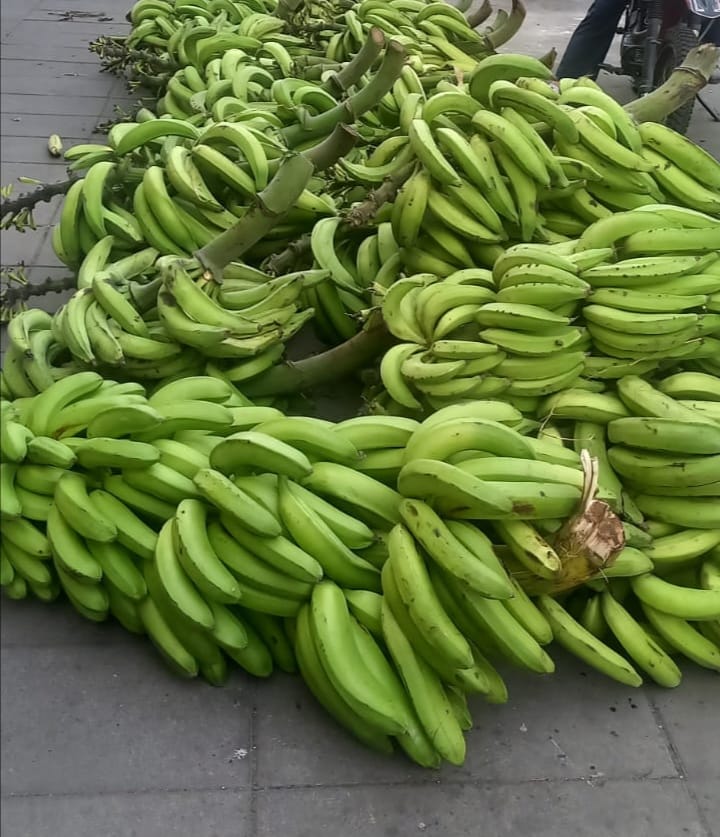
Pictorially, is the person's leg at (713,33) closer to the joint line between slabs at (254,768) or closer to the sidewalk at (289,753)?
the sidewalk at (289,753)

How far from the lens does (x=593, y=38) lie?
402cm

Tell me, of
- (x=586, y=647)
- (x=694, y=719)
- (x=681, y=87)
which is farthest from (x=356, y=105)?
(x=694, y=719)

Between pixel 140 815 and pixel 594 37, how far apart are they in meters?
4.15

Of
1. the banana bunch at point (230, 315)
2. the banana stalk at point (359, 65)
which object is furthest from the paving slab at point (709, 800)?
the banana stalk at point (359, 65)

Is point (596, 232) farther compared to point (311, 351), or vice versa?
point (311, 351)

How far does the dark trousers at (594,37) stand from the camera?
152 inches

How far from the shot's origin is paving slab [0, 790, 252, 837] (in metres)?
1.04

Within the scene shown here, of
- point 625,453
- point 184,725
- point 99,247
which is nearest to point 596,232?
point 625,453

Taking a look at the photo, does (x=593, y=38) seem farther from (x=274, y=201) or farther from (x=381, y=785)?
(x=381, y=785)

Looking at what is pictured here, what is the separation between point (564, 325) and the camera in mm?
1575

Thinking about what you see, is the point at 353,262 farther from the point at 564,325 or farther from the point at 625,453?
the point at 625,453

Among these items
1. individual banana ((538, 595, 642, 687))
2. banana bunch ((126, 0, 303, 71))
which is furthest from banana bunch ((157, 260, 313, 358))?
banana bunch ((126, 0, 303, 71))

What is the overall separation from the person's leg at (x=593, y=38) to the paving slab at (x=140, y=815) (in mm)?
3942

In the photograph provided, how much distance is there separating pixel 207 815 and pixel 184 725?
0.56 ft
